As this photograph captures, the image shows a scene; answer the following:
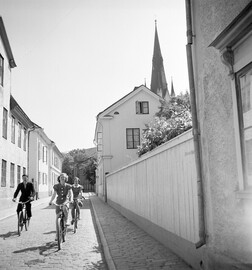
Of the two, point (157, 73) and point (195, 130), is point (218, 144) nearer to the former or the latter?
point (195, 130)

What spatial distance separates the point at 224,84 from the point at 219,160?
1.03 metres

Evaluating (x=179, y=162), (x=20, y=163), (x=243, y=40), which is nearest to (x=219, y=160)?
(x=243, y=40)

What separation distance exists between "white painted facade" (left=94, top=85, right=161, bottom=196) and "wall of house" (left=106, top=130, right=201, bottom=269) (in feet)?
63.5

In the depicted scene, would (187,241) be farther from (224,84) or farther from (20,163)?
(20,163)

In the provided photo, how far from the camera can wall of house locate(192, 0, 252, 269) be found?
4.27 meters

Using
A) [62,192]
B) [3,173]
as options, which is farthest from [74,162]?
[62,192]

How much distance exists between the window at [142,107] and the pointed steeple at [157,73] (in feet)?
109

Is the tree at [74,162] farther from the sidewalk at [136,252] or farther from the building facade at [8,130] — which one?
the sidewalk at [136,252]

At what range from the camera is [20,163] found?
1019 inches

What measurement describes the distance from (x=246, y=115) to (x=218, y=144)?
78 centimetres

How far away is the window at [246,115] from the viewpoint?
13.0 ft

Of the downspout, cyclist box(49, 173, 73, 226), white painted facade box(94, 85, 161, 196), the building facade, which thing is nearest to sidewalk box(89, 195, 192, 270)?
the downspout

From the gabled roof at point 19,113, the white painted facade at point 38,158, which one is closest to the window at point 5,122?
the gabled roof at point 19,113

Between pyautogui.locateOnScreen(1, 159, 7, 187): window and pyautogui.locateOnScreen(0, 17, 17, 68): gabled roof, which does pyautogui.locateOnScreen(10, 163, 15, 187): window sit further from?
pyautogui.locateOnScreen(0, 17, 17, 68): gabled roof
